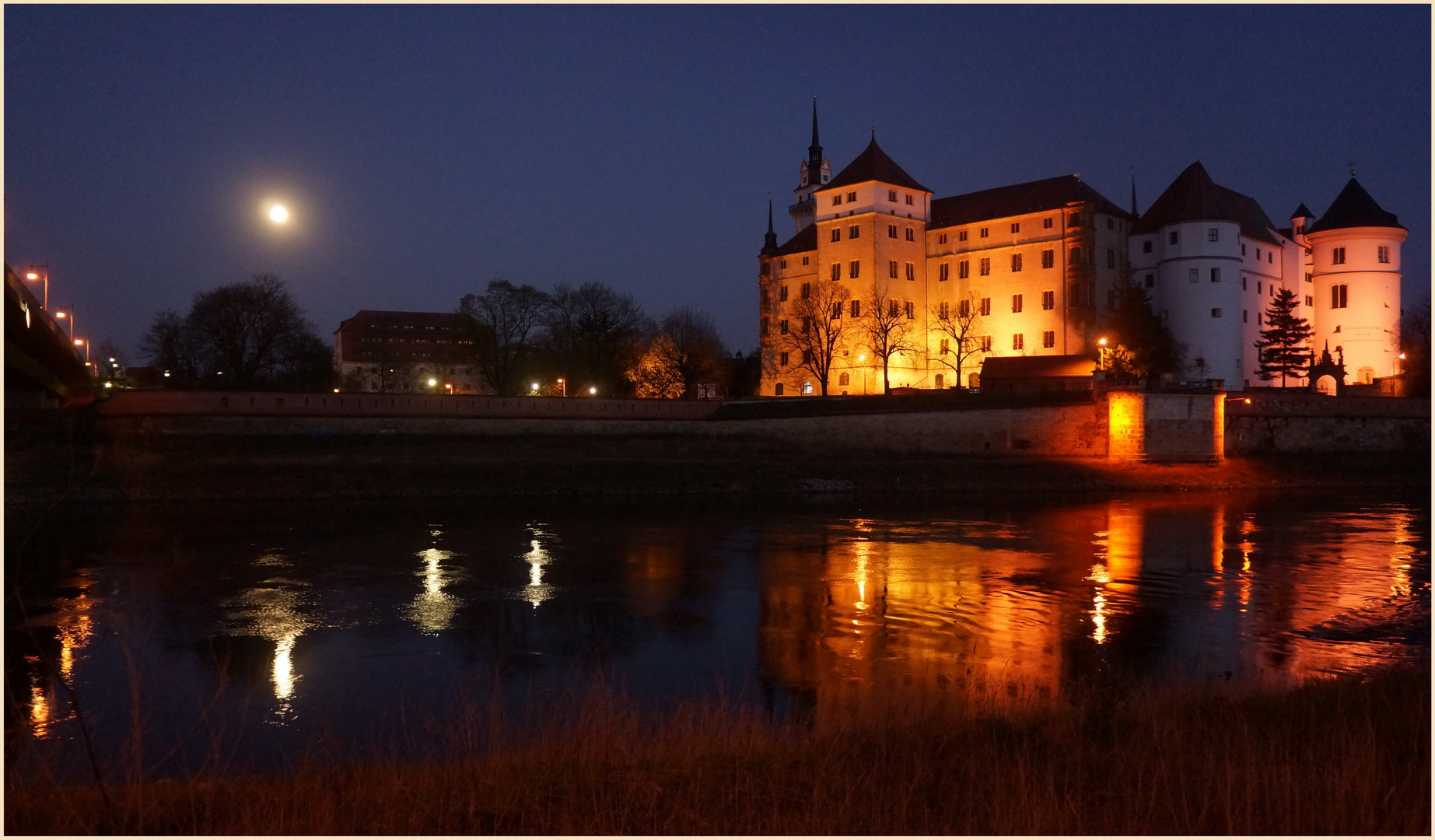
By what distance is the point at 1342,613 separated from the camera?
1806 cm

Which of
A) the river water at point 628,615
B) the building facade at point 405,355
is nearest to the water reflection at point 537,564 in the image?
the river water at point 628,615

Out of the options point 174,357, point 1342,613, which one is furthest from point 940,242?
point 1342,613

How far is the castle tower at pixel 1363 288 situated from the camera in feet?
245

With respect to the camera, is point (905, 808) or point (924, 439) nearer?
point (905, 808)

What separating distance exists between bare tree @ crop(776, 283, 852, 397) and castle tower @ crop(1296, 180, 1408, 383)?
1370 inches

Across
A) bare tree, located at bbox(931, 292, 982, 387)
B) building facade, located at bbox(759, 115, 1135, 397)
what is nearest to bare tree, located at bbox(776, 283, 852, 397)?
building facade, located at bbox(759, 115, 1135, 397)

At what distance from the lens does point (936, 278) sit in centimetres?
8362

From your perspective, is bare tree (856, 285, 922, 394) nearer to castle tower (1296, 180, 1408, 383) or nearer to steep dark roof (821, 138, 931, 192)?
steep dark roof (821, 138, 931, 192)

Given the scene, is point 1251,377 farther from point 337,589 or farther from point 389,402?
point 337,589

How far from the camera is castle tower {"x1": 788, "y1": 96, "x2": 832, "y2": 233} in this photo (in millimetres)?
124375

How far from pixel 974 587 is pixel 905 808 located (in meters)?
14.9

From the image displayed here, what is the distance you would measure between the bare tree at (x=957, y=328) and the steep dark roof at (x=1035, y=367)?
6.27 m

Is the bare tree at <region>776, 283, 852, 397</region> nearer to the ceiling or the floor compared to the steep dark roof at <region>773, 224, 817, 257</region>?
nearer to the floor

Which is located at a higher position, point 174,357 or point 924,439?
point 174,357
